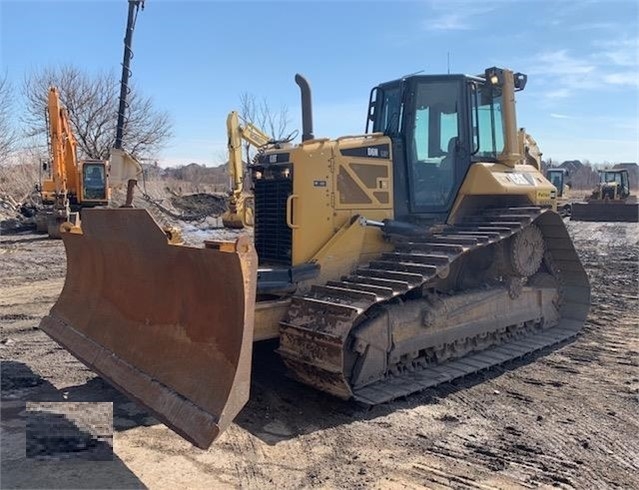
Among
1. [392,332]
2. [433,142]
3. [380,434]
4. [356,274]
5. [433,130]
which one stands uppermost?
[433,130]

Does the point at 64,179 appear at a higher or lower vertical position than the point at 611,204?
higher

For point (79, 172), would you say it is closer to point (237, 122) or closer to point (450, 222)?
point (237, 122)

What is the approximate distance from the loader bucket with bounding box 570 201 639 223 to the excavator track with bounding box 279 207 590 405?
1000 inches

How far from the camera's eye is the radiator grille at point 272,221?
6238 mm

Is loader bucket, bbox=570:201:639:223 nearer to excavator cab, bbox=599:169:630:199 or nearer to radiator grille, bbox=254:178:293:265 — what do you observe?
excavator cab, bbox=599:169:630:199

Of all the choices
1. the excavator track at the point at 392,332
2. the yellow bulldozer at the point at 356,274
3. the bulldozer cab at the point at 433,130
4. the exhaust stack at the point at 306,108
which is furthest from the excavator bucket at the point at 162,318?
the bulldozer cab at the point at 433,130

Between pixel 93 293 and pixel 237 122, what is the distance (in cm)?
1254

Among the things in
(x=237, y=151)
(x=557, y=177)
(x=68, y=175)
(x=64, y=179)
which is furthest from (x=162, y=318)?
(x=557, y=177)

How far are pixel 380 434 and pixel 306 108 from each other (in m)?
3.84

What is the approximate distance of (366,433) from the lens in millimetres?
4801

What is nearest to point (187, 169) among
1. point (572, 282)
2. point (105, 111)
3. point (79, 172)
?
point (105, 111)

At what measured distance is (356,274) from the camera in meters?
6.10

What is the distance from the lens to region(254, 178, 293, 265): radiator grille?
6.24 metres

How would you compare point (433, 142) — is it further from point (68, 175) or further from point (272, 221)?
point (68, 175)
